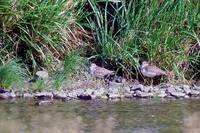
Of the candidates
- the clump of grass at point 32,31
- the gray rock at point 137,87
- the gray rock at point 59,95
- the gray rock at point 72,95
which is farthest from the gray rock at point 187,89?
the clump of grass at point 32,31

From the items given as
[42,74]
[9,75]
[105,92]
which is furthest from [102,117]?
[42,74]

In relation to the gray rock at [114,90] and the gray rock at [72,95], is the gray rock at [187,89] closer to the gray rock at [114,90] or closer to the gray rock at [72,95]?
the gray rock at [114,90]

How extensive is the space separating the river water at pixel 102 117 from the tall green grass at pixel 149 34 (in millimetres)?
963

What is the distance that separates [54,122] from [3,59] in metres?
1.90

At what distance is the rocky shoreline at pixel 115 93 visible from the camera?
654cm

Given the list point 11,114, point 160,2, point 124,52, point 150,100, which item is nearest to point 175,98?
point 150,100

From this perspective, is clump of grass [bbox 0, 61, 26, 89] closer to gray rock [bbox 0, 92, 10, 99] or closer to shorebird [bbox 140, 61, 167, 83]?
gray rock [bbox 0, 92, 10, 99]

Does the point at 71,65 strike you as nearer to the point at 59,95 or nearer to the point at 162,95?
the point at 59,95

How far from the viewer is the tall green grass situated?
7.43m

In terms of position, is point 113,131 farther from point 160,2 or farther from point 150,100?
point 160,2

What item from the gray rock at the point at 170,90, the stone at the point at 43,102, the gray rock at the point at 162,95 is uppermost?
the gray rock at the point at 170,90

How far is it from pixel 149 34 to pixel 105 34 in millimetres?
539

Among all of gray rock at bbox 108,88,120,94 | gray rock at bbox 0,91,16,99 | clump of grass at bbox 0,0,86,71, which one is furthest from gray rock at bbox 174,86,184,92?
gray rock at bbox 0,91,16,99

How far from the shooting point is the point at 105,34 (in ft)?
24.5
